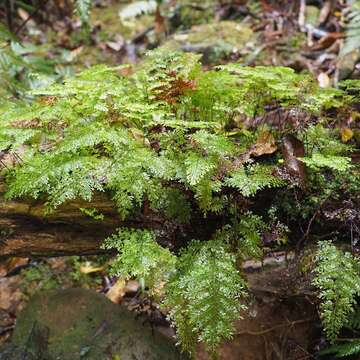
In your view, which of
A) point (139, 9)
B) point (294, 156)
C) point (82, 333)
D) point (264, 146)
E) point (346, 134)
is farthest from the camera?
point (139, 9)

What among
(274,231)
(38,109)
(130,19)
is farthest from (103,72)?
(130,19)

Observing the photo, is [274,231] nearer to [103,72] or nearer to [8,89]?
[103,72]

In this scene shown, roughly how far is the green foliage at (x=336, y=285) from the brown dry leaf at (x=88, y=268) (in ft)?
7.18

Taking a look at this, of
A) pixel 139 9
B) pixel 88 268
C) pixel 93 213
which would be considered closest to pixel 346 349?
pixel 93 213

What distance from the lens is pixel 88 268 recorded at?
3.85 meters

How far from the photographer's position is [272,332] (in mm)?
3076

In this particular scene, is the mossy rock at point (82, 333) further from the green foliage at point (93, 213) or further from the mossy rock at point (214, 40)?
the mossy rock at point (214, 40)

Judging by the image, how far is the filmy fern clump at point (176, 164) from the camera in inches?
84.7

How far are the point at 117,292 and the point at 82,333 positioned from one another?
0.70 m

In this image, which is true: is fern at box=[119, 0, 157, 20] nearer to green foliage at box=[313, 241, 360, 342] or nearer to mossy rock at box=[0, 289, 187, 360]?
mossy rock at box=[0, 289, 187, 360]

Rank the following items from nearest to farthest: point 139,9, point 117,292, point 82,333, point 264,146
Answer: point 264,146 < point 82,333 < point 117,292 < point 139,9

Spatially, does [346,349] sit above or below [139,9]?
below

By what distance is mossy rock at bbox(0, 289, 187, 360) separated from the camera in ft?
9.34

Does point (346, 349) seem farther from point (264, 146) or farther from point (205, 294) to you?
point (264, 146)
